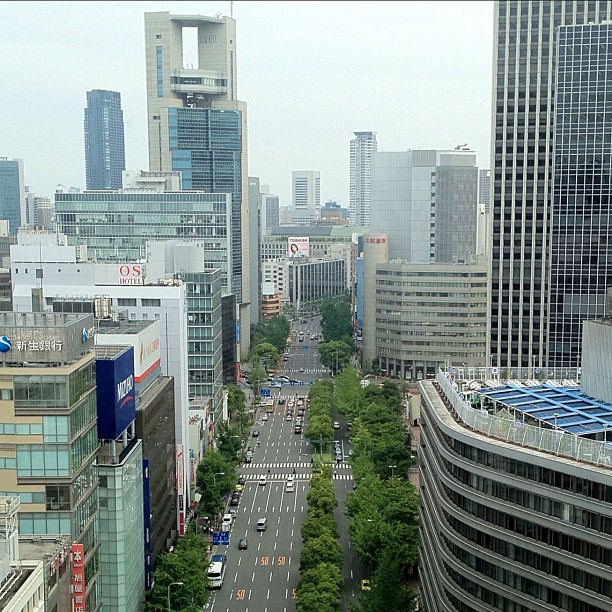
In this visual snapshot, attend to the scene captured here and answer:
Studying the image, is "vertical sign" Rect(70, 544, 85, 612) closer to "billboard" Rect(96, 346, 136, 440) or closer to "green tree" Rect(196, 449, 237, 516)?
"billboard" Rect(96, 346, 136, 440)

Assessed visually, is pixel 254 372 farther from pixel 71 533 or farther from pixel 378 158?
pixel 71 533

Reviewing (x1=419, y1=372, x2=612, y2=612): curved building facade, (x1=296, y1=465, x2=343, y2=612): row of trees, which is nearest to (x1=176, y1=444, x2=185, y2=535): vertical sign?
(x1=296, y1=465, x2=343, y2=612): row of trees

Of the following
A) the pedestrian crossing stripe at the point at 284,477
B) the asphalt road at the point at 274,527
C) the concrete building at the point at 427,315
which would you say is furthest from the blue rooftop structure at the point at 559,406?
the concrete building at the point at 427,315

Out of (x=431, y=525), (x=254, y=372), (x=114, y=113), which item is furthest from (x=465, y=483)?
(x=114, y=113)

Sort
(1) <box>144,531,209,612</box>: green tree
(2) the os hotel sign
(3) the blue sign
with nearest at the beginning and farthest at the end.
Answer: (3) the blue sign < (1) <box>144,531,209,612</box>: green tree < (2) the os hotel sign

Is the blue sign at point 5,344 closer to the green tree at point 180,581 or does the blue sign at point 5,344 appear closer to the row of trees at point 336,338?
the green tree at point 180,581

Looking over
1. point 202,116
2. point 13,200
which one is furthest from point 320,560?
point 13,200
